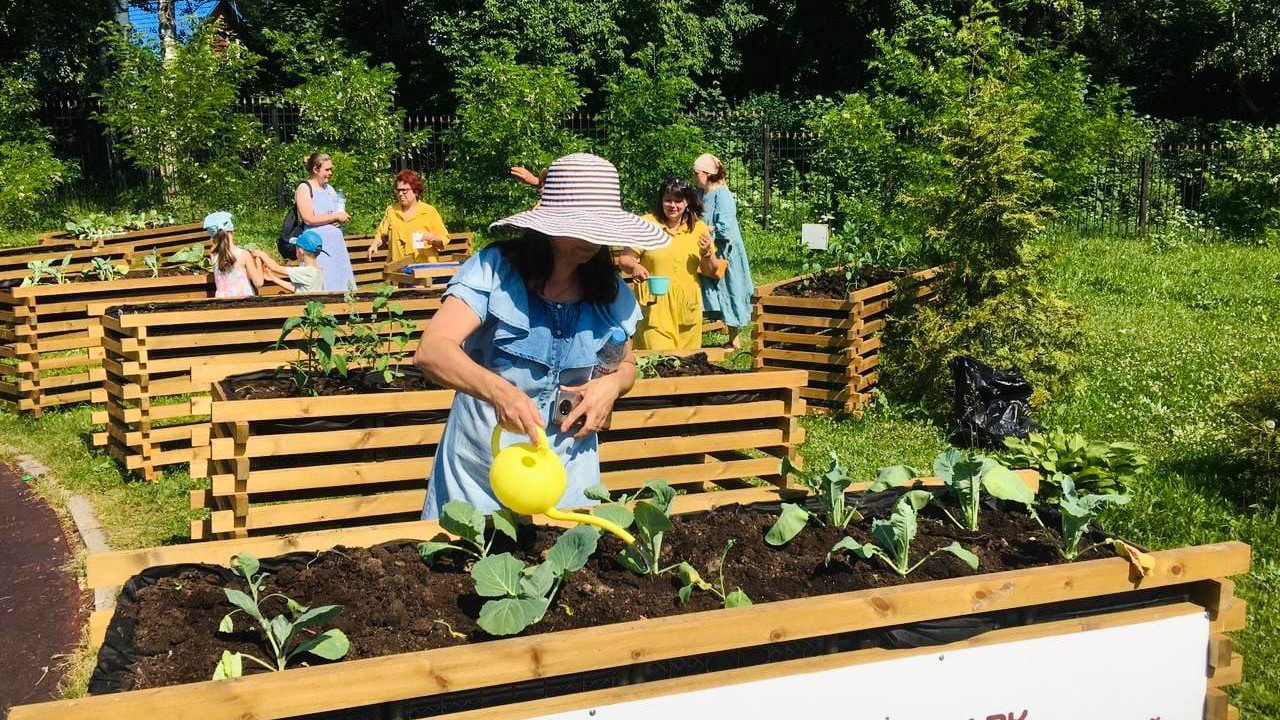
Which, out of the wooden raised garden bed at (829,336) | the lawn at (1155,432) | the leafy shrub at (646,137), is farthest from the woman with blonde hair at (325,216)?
the leafy shrub at (646,137)

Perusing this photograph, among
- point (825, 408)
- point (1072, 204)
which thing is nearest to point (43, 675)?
point (825, 408)

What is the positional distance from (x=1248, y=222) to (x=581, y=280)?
63.5 feet

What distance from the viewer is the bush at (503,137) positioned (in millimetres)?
18359

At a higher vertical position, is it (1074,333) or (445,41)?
(445,41)

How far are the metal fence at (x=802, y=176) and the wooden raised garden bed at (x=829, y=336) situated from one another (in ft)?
34.6

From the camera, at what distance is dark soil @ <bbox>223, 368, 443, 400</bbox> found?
567cm

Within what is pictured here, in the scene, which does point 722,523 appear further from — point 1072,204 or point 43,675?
point 1072,204

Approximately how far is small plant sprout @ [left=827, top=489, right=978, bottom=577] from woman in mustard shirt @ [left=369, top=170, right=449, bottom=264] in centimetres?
780

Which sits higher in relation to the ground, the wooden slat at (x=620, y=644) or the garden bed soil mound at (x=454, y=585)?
the wooden slat at (x=620, y=644)

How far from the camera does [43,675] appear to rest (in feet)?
15.5

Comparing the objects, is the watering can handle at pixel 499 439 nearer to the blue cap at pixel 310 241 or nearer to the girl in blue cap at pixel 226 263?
the girl in blue cap at pixel 226 263

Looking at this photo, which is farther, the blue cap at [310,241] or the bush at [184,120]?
the bush at [184,120]

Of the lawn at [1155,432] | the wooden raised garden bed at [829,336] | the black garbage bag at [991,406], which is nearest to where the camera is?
the lawn at [1155,432]

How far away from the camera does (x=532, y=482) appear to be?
117 inches
